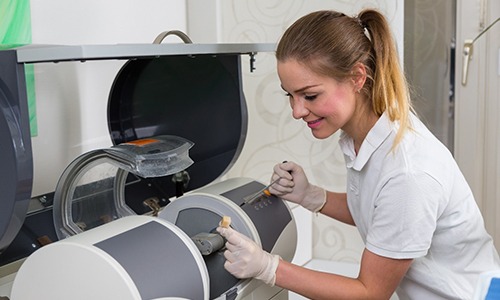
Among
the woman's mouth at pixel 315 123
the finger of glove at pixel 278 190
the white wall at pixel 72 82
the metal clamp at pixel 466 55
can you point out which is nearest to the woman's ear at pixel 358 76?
the woman's mouth at pixel 315 123

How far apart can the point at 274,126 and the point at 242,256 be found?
3.32ft

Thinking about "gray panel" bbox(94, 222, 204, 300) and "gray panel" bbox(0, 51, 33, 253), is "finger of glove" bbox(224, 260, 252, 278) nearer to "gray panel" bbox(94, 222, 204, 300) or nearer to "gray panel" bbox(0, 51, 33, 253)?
"gray panel" bbox(94, 222, 204, 300)

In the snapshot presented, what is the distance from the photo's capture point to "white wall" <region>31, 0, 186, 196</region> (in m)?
1.62

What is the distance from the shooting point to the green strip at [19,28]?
150cm

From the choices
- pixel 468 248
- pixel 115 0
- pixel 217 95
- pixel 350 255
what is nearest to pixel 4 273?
pixel 217 95

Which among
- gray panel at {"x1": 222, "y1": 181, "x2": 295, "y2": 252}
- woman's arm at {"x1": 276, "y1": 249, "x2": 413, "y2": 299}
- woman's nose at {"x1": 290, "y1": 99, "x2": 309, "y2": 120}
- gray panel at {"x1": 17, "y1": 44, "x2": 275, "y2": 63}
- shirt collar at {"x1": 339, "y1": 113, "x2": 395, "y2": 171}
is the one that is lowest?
woman's arm at {"x1": 276, "y1": 249, "x2": 413, "y2": 299}

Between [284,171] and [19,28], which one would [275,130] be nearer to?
[284,171]

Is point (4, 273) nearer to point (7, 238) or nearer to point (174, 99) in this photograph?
point (7, 238)

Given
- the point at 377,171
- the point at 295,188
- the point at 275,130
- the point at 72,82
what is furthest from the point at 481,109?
the point at 72,82

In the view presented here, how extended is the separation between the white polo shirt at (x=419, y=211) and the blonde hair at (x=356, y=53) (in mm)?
46

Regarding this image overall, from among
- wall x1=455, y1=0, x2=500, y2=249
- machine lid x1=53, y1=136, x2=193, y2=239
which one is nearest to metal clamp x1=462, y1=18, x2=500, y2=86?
wall x1=455, y1=0, x2=500, y2=249

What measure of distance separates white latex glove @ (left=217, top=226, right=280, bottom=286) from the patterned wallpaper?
93 cm

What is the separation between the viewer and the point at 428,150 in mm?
1392

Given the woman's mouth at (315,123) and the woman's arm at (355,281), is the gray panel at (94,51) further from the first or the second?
the woman's arm at (355,281)
